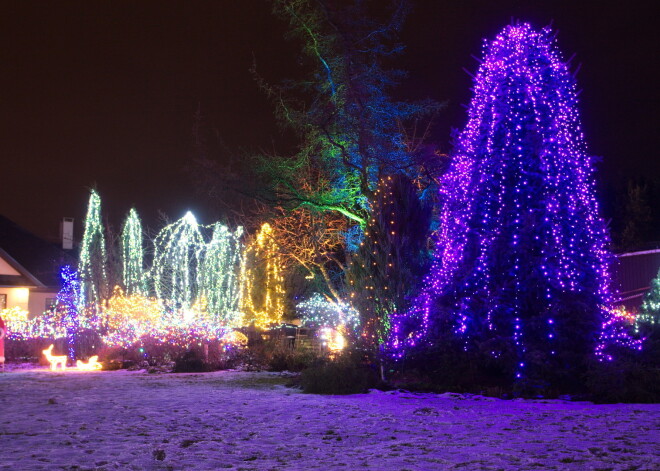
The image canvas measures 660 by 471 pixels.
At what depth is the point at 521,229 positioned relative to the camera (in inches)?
478

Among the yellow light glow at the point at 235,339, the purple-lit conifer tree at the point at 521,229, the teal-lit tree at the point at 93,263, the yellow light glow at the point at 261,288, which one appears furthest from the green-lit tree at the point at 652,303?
the teal-lit tree at the point at 93,263

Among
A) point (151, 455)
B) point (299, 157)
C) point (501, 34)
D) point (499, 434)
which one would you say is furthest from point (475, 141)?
point (299, 157)

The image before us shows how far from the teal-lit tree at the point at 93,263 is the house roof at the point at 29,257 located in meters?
11.9

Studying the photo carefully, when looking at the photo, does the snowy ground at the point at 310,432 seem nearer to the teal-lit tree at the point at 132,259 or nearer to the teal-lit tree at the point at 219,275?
the teal-lit tree at the point at 132,259

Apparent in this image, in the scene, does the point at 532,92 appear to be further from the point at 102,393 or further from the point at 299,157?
the point at 299,157

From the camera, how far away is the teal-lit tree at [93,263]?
67.3 ft

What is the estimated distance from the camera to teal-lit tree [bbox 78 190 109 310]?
20516 mm

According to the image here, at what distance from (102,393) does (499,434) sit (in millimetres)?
7076

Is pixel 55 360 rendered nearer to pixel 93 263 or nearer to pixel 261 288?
pixel 93 263

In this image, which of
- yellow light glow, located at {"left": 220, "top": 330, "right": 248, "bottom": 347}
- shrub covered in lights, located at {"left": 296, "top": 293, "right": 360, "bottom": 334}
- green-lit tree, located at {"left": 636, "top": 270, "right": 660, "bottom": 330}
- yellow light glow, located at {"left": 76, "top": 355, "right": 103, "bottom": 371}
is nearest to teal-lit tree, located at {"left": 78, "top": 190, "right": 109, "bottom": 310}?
yellow light glow, located at {"left": 76, "top": 355, "right": 103, "bottom": 371}

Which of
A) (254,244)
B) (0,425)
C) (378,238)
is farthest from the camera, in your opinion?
(254,244)

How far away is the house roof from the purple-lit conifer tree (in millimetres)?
24079

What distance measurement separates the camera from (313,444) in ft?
23.0

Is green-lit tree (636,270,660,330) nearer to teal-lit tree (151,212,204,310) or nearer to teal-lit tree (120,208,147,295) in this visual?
teal-lit tree (151,212,204,310)
